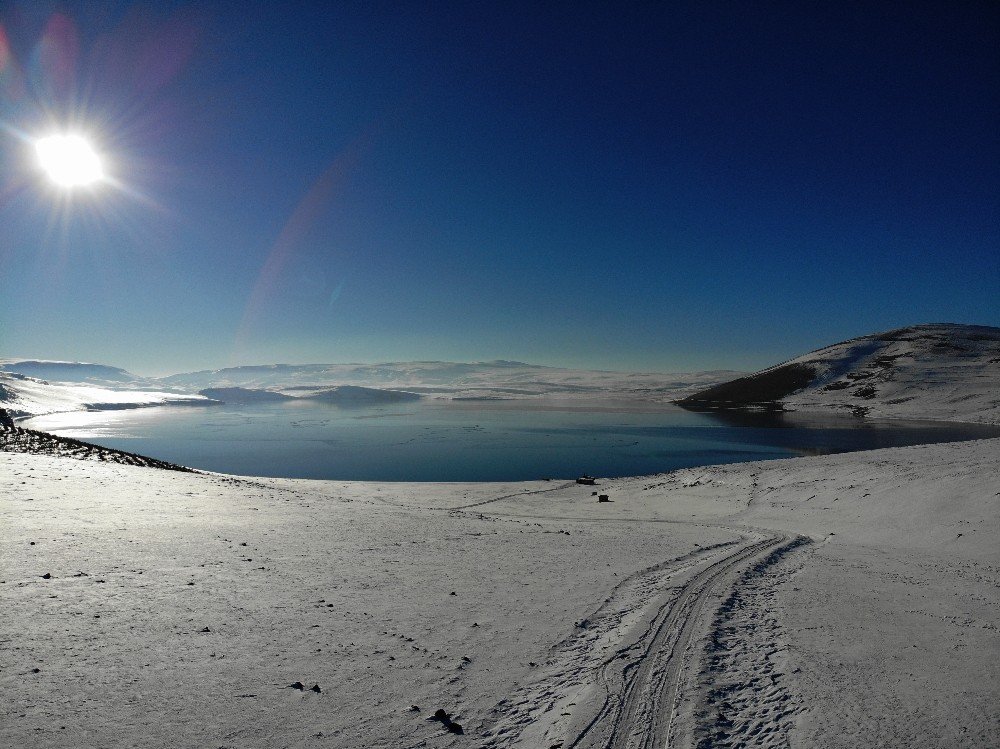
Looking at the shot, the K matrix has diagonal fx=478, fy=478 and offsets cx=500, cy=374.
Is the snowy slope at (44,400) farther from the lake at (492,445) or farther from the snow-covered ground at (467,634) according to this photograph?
the snow-covered ground at (467,634)

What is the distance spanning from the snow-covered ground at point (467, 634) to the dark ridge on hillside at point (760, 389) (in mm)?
153772

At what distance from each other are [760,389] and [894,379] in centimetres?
3994

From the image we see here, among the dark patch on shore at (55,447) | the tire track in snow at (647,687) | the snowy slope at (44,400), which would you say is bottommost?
the tire track in snow at (647,687)

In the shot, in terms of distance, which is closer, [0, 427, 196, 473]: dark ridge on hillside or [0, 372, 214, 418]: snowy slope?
[0, 427, 196, 473]: dark ridge on hillside

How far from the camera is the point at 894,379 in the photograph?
129 metres

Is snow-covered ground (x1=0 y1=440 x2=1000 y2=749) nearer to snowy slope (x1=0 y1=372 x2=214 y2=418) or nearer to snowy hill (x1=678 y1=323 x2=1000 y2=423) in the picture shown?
snowy hill (x1=678 y1=323 x2=1000 y2=423)

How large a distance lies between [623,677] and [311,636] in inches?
162

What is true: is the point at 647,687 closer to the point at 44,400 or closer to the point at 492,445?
the point at 492,445

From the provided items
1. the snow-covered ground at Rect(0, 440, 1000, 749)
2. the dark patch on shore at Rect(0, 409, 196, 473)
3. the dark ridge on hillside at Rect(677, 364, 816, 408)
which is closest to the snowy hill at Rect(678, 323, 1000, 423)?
the dark ridge on hillside at Rect(677, 364, 816, 408)

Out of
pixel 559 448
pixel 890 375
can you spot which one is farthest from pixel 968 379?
pixel 559 448

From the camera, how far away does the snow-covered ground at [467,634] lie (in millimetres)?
4832

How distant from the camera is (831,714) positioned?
5195 millimetres

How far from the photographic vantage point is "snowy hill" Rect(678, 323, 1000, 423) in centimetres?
10234

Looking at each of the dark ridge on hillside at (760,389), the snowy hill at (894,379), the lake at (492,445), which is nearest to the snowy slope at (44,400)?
the lake at (492,445)
